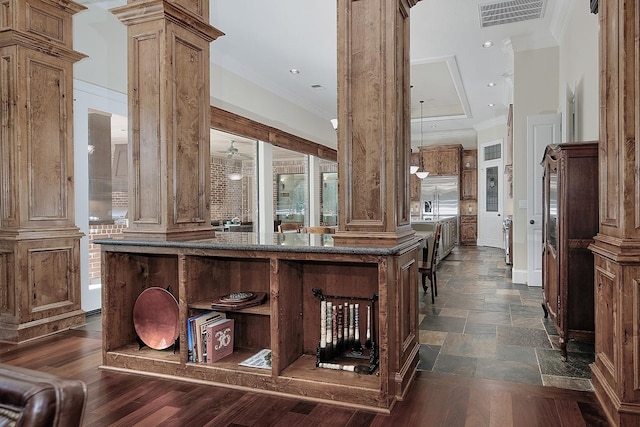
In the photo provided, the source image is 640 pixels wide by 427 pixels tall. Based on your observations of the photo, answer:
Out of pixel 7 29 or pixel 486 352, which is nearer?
pixel 486 352

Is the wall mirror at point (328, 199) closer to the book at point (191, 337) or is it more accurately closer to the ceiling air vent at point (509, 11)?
the ceiling air vent at point (509, 11)

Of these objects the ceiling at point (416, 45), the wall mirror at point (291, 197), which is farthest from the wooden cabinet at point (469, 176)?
the wall mirror at point (291, 197)

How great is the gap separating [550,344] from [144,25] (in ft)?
12.3

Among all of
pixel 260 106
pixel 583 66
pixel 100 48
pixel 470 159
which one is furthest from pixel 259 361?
pixel 470 159

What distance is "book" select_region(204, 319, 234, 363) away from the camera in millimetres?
2666

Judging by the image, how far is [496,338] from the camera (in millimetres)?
3453

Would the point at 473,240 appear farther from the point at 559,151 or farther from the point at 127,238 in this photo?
the point at 127,238

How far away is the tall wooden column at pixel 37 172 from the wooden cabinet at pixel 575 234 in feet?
13.3

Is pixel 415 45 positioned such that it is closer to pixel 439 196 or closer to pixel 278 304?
pixel 278 304

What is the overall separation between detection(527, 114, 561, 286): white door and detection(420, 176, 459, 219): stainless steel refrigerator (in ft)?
20.6

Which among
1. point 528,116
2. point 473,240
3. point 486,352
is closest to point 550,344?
point 486,352

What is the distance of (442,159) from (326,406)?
10.4m

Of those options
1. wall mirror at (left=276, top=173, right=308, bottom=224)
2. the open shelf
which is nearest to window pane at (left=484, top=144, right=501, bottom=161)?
wall mirror at (left=276, top=173, right=308, bottom=224)

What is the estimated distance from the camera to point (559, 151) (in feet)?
9.87
